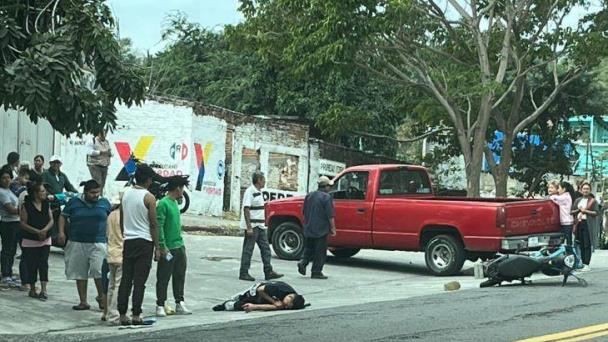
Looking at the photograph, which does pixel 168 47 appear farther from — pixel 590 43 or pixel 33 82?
pixel 33 82

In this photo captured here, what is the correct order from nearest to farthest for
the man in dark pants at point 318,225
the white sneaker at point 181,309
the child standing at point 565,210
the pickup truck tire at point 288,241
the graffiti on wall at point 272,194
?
1. the white sneaker at point 181,309
2. the man in dark pants at point 318,225
3. the child standing at point 565,210
4. the pickup truck tire at point 288,241
5. the graffiti on wall at point 272,194

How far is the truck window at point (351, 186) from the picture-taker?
17.8m

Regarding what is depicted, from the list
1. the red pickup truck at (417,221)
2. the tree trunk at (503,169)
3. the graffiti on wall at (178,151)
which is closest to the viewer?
the red pickup truck at (417,221)

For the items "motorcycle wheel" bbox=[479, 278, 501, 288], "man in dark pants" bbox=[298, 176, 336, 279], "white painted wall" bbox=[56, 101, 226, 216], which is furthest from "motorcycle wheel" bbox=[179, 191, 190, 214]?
"motorcycle wheel" bbox=[479, 278, 501, 288]

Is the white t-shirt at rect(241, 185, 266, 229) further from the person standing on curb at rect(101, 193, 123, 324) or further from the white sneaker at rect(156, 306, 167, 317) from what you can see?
the person standing on curb at rect(101, 193, 123, 324)

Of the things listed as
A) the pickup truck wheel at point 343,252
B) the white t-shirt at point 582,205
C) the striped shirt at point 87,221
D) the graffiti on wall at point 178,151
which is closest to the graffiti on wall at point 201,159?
the graffiti on wall at point 178,151

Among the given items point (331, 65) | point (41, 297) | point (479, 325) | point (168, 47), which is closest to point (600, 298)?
point (479, 325)

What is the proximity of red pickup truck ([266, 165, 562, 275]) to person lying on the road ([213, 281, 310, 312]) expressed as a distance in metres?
4.70

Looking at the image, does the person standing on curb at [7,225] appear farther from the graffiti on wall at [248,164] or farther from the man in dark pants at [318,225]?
the graffiti on wall at [248,164]

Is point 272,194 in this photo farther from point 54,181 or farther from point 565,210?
point 54,181

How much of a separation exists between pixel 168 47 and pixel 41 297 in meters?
32.5

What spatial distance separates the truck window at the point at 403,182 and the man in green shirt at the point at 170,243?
6473mm

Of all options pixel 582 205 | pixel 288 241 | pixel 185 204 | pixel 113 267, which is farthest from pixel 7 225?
pixel 185 204

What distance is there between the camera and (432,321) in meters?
10.7
